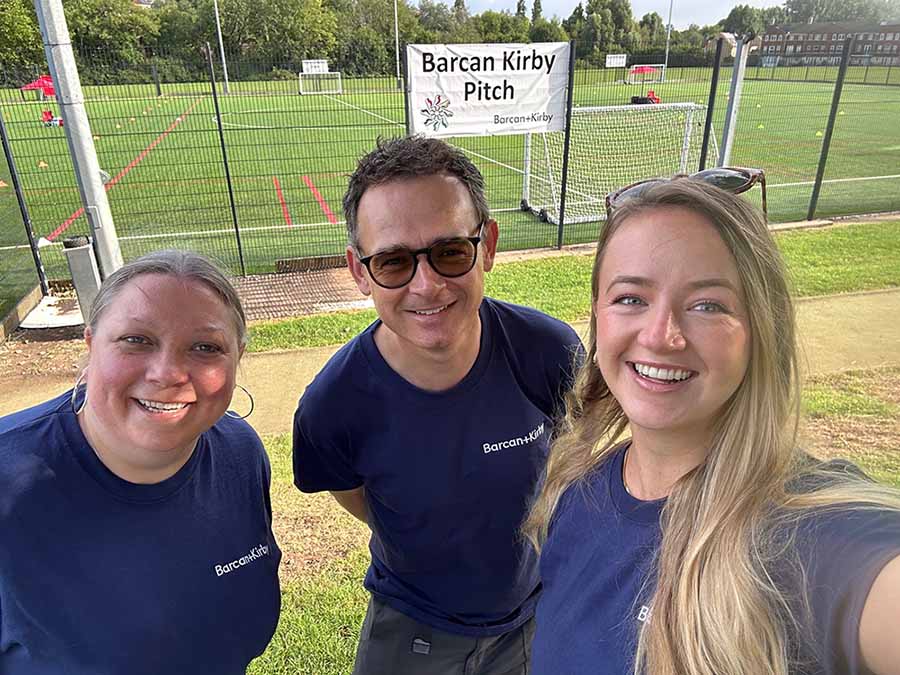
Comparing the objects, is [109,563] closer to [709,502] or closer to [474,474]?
[474,474]

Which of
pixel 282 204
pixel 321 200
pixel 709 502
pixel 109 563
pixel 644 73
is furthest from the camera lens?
pixel 644 73

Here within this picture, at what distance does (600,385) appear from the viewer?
1970 millimetres

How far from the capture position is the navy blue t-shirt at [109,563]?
63.9 inches

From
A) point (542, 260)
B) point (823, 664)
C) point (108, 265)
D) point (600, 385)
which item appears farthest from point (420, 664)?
point (542, 260)

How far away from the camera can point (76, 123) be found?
5539mm

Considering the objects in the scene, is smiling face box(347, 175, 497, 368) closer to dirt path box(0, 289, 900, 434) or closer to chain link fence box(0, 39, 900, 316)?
dirt path box(0, 289, 900, 434)

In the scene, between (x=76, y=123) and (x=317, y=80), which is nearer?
(x=76, y=123)

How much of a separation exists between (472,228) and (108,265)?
211 inches

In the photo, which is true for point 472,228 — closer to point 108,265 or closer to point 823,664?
point 823,664

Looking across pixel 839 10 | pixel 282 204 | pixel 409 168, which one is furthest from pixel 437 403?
pixel 839 10

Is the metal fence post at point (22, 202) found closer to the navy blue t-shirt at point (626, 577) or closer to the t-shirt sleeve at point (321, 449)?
the t-shirt sleeve at point (321, 449)

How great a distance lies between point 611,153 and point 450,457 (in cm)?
1259

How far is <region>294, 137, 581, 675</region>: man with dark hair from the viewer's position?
6.90 feet

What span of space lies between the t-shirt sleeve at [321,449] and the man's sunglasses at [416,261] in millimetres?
495
